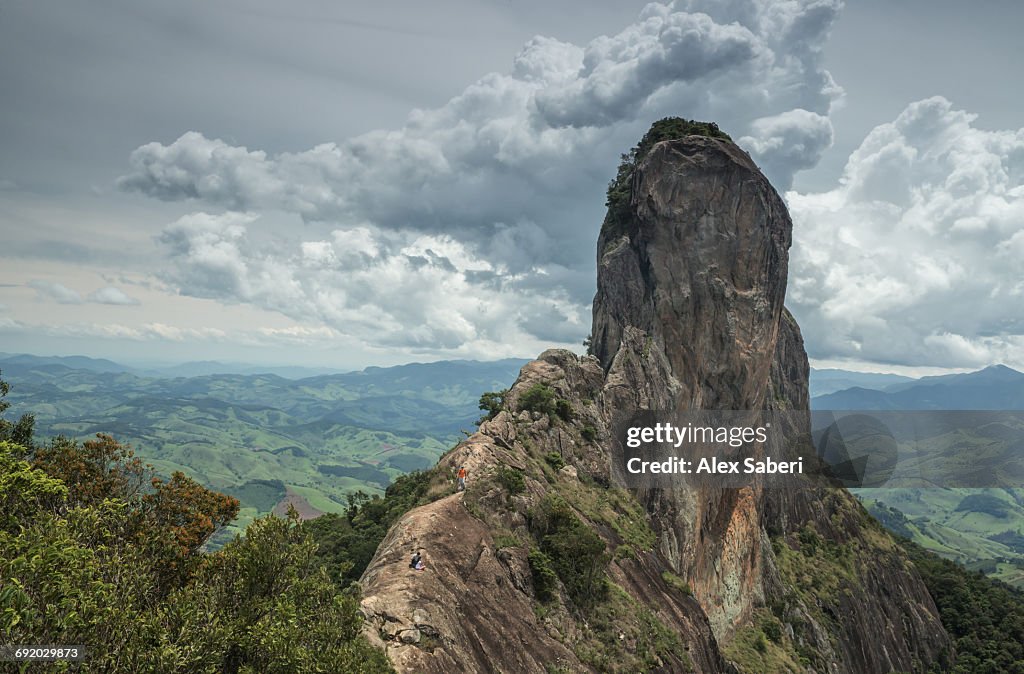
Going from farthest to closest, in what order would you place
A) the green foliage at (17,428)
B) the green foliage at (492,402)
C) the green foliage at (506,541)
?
the green foliage at (492,402)
the green foliage at (17,428)
the green foliage at (506,541)

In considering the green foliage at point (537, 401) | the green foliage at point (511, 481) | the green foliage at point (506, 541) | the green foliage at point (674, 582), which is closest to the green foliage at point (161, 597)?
the green foliage at point (506, 541)

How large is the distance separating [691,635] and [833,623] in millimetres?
71612

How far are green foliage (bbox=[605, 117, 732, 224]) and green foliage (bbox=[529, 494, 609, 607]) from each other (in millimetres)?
58610

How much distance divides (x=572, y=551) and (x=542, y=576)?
3.18 meters

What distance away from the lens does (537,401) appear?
5516cm

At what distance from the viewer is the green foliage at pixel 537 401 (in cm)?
5459

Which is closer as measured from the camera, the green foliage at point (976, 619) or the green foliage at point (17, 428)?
the green foliage at point (17, 428)

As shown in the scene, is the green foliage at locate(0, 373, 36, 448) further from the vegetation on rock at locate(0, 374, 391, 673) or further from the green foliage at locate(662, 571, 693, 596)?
the green foliage at locate(662, 571, 693, 596)

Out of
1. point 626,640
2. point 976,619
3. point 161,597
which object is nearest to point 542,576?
point 626,640

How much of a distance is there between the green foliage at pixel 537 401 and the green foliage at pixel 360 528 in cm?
1186

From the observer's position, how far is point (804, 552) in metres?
110

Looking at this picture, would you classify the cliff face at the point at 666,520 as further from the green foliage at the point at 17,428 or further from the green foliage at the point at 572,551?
the green foliage at the point at 17,428

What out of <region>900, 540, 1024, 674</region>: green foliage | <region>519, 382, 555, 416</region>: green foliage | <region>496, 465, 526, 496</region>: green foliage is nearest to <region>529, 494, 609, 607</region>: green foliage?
<region>496, 465, 526, 496</region>: green foliage

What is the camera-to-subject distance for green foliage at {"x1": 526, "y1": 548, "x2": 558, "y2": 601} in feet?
107
